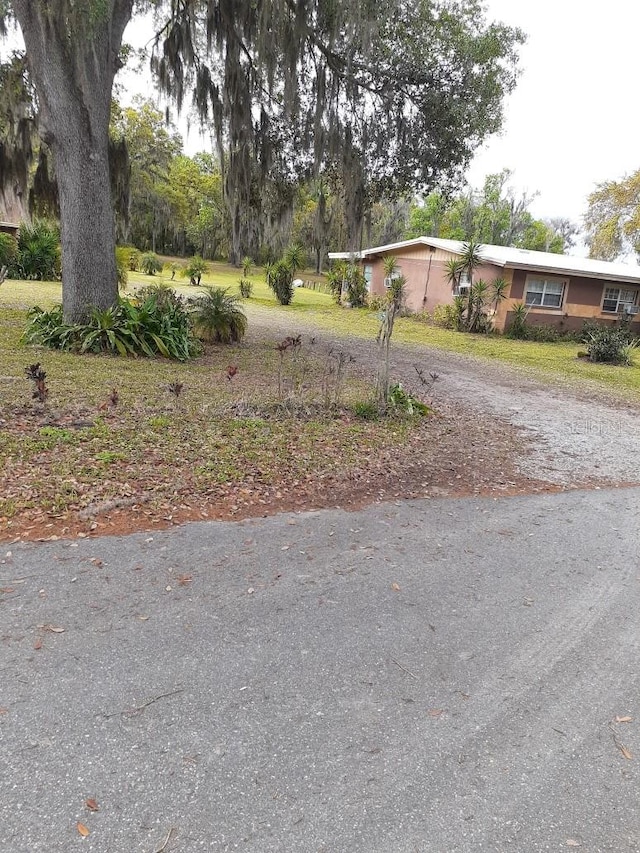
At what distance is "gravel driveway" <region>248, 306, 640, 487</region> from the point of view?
550 centimetres

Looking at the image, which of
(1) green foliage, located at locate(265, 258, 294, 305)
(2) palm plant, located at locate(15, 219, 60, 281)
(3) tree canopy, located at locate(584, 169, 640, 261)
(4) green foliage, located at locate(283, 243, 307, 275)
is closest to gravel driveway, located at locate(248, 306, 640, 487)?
(1) green foliage, located at locate(265, 258, 294, 305)

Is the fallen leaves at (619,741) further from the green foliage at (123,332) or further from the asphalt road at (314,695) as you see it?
the green foliage at (123,332)

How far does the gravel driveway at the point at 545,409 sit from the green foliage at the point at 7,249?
10.8 meters

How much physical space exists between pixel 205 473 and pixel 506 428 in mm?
4198

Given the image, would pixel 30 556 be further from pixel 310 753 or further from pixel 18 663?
pixel 310 753

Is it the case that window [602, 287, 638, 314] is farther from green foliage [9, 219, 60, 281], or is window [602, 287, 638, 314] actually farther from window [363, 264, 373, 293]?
green foliage [9, 219, 60, 281]

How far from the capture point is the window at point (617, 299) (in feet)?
65.4

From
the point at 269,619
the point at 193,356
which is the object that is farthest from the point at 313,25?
the point at 269,619

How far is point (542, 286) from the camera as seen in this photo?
18844 mm

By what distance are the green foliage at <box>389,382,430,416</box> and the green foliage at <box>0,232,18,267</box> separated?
17.0m

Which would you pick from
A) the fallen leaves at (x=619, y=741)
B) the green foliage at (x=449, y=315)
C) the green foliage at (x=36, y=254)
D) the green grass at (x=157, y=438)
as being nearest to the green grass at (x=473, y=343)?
the green foliage at (x=449, y=315)

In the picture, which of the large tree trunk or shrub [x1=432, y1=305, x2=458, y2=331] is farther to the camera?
shrub [x1=432, y1=305, x2=458, y2=331]

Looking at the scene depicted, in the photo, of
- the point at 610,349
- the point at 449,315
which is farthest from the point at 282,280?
the point at 610,349

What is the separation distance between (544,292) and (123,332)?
1551 cm
